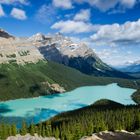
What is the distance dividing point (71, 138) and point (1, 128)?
130 feet

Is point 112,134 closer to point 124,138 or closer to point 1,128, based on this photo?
point 124,138

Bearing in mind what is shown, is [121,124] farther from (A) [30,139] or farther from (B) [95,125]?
(A) [30,139]

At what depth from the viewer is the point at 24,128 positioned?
591 feet

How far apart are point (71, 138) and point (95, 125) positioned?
105ft

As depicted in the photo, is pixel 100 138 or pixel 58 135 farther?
pixel 58 135

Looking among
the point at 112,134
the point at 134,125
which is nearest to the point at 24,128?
the point at 112,134

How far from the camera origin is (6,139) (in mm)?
160625

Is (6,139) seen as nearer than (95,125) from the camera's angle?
Yes

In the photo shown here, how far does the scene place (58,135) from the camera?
174 meters

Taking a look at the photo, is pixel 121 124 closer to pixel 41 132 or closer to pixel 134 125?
pixel 134 125

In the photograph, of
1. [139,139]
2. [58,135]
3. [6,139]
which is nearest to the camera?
[139,139]

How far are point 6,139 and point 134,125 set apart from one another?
77.3 meters

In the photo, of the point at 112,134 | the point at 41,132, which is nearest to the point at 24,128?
the point at 41,132

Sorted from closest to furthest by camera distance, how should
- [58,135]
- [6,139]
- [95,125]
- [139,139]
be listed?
[139,139]
[6,139]
[58,135]
[95,125]
